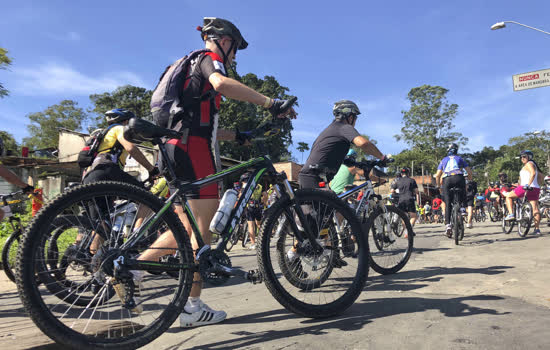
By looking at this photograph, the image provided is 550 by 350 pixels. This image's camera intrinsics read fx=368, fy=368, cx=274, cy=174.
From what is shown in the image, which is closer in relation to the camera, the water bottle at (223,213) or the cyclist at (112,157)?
the water bottle at (223,213)

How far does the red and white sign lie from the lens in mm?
14188

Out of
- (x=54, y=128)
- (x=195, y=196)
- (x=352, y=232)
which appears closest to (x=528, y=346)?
(x=352, y=232)

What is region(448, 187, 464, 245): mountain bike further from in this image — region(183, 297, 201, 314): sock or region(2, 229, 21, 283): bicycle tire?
region(2, 229, 21, 283): bicycle tire

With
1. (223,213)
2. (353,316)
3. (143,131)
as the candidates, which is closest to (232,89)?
(143,131)

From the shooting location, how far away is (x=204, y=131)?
2541 millimetres

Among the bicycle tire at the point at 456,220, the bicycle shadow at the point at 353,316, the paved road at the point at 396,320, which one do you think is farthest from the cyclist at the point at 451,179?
the bicycle shadow at the point at 353,316

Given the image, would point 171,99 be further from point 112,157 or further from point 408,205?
point 408,205

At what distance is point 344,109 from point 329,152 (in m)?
0.60

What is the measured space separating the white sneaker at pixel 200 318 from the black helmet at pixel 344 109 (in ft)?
9.09

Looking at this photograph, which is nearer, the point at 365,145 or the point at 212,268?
the point at 212,268

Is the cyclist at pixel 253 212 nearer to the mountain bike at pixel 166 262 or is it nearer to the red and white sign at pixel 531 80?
the mountain bike at pixel 166 262

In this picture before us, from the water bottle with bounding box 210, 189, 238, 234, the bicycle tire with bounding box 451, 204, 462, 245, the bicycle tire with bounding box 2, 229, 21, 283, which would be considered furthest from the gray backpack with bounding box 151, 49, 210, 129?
the bicycle tire with bounding box 451, 204, 462, 245

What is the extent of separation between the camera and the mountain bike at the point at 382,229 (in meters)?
4.08

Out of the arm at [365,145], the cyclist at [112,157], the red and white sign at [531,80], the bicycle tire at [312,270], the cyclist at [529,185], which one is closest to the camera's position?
the bicycle tire at [312,270]
